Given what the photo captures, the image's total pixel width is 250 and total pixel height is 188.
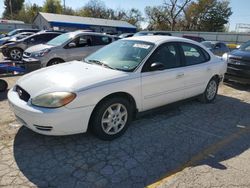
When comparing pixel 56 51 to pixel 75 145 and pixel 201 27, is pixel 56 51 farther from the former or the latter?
pixel 201 27

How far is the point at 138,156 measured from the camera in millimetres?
3562

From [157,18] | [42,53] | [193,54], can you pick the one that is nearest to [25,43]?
[42,53]

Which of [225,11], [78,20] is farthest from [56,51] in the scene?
[225,11]

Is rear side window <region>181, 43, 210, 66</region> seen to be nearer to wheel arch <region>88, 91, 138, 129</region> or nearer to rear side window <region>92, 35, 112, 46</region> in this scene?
wheel arch <region>88, 91, 138, 129</region>

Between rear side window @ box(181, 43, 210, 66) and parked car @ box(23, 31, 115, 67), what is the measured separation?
4.94 m

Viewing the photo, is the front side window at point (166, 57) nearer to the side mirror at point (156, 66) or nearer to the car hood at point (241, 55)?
the side mirror at point (156, 66)

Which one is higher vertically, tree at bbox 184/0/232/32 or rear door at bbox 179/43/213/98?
tree at bbox 184/0/232/32

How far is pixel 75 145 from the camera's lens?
3.78 metres

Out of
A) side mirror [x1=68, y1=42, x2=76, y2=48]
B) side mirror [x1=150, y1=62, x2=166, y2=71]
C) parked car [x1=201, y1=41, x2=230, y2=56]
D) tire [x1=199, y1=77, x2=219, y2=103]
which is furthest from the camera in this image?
parked car [x1=201, y1=41, x2=230, y2=56]

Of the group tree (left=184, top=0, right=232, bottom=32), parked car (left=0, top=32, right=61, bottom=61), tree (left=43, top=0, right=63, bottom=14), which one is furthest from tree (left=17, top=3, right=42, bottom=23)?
parked car (left=0, top=32, right=61, bottom=61)

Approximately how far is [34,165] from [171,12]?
5847cm

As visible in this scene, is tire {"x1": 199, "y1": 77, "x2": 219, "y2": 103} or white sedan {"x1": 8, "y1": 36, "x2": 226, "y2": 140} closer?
white sedan {"x1": 8, "y1": 36, "x2": 226, "y2": 140}

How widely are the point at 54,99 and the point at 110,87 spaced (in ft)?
2.76

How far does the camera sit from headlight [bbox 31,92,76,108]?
11.0ft
